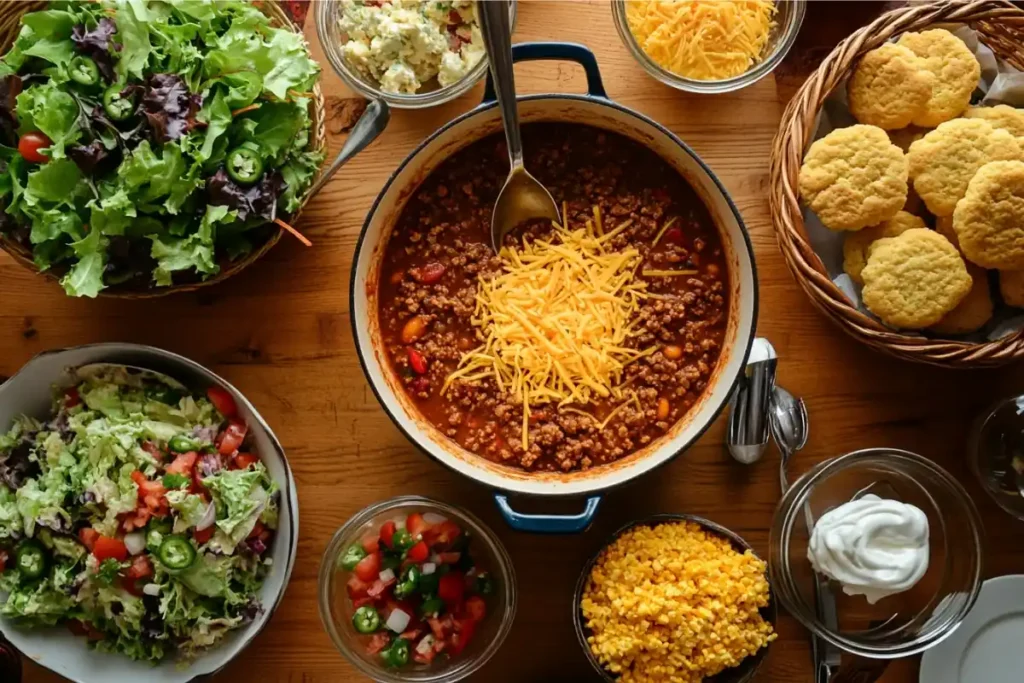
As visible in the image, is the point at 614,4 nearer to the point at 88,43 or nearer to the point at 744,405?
the point at 744,405

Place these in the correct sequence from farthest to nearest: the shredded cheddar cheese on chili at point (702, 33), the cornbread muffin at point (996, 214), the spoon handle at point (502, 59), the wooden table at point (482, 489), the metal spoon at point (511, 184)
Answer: the wooden table at point (482, 489), the shredded cheddar cheese on chili at point (702, 33), the cornbread muffin at point (996, 214), the metal spoon at point (511, 184), the spoon handle at point (502, 59)

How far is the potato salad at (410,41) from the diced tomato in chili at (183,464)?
1026 mm

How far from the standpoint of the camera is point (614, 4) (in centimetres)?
227

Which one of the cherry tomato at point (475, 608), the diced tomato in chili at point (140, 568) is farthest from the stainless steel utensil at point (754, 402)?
the diced tomato in chili at point (140, 568)

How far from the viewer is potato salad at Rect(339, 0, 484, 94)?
2254 millimetres

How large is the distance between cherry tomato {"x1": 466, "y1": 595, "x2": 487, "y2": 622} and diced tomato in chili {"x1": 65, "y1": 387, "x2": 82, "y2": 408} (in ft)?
3.61

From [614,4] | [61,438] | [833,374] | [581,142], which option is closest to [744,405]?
[833,374]

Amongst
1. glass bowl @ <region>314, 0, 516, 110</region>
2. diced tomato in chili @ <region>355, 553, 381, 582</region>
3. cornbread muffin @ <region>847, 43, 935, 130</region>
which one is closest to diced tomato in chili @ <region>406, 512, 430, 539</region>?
diced tomato in chili @ <region>355, 553, 381, 582</region>

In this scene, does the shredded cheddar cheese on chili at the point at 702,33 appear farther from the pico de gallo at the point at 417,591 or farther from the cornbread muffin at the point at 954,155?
the pico de gallo at the point at 417,591

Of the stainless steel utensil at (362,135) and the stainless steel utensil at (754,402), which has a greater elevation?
the stainless steel utensil at (362,135)

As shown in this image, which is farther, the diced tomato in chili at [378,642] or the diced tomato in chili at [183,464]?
the diced tomato in chili at [378,642]

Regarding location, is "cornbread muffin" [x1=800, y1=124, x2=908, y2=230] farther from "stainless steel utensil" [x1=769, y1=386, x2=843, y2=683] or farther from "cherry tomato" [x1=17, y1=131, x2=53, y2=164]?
"cherry tomato" [x1=17, y1=131, x2=53, y2=164]

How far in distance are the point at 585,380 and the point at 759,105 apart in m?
0.88

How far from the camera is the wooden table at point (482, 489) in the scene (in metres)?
2.34
